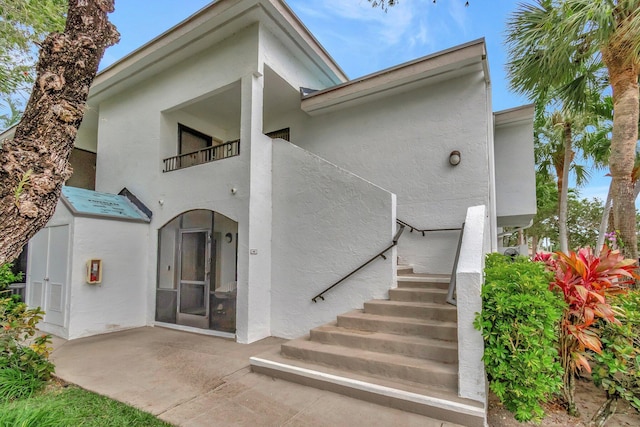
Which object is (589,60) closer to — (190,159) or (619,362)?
(619,362)

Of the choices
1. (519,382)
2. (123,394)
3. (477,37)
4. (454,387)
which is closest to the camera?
(519,382)

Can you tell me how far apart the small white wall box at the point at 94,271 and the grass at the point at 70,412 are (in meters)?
3.23

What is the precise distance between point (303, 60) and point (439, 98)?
3733mm

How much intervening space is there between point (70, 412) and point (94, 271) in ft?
14.2

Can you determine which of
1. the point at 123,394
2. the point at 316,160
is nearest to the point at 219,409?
the point at 123,394

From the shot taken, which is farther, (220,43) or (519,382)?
(220,43)

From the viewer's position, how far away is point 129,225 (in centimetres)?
773

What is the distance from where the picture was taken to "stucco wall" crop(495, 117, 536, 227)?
7293 millimetres

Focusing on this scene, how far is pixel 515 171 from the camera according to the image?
7449 mm

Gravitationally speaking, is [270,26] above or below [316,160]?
above

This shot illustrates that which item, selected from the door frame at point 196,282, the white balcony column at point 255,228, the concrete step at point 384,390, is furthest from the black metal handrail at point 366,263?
the door frame at point 196,282

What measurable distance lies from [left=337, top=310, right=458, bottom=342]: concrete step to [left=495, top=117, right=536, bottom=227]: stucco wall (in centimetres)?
481

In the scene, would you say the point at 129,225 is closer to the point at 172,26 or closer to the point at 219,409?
the point at 172,26

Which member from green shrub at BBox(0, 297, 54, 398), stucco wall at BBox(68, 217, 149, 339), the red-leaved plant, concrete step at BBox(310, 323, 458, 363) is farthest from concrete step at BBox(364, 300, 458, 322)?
stucco wall at BBox(68, 217, 149, 339)
